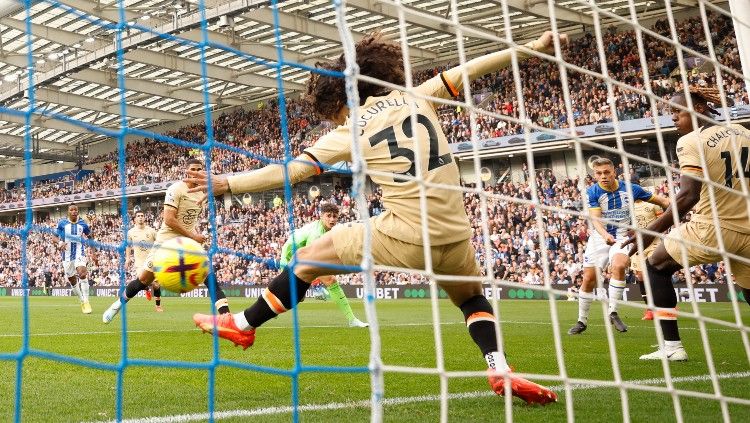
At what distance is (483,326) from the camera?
3.77 metres

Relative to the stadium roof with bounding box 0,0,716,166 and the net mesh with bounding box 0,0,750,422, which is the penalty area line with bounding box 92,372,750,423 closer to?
the net mesh with bounding box 0,0,750,422

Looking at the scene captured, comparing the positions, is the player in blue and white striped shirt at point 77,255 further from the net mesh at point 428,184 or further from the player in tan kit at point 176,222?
the net mesh at point 428,184

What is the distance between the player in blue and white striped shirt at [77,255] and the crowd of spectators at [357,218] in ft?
2.81

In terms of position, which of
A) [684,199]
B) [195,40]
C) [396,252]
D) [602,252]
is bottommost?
[396,252]

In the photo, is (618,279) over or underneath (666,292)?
over

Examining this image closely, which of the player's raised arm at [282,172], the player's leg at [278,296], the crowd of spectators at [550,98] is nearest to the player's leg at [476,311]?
the player's leg at [278,296]

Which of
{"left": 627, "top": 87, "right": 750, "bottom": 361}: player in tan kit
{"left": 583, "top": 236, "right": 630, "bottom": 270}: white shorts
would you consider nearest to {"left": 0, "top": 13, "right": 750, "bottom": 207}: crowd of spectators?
{"left": 583, "top": 236, "right": 630, "bottom": 270}: white shorts

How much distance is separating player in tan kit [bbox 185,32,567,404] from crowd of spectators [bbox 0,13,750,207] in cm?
1320

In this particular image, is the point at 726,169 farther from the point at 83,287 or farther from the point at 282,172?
the point at 83,287

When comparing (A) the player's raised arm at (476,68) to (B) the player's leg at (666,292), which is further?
(B) the player's leg at (666,292)

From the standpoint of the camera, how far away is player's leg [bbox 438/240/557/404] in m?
3.51

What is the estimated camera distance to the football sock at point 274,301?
148 inches

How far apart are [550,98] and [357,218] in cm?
747

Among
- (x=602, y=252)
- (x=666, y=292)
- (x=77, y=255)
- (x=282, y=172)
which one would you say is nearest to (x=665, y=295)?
(x=666, y=292)
